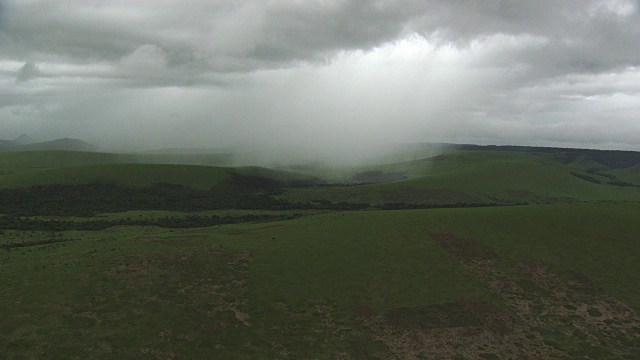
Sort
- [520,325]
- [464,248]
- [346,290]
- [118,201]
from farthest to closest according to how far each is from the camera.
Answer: [118,201] < [464,248] < [346,290] < [520,325]

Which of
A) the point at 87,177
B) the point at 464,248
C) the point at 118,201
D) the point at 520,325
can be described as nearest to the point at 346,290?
the point at 520,325

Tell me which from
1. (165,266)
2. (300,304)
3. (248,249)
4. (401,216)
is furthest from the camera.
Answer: (401,216)

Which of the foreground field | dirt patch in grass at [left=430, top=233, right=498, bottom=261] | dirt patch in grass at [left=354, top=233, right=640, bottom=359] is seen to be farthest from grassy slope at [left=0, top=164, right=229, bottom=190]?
dirt patch in grass at [left=354, top=233, right=640, bottom=359]

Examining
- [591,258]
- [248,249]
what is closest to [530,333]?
[591,258]

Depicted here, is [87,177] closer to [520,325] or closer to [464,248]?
[464,248]

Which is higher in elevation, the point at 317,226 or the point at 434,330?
the point at 317,226

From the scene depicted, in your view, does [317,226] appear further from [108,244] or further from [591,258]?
[591,258]

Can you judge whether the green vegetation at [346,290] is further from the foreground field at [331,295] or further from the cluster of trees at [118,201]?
the cluster of trees at [118,201]

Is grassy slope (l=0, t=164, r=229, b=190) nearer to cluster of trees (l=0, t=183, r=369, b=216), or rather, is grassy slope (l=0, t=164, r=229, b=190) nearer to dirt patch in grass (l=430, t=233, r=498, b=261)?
cluster of trees (l=0, t=183, r=369, b=216)
